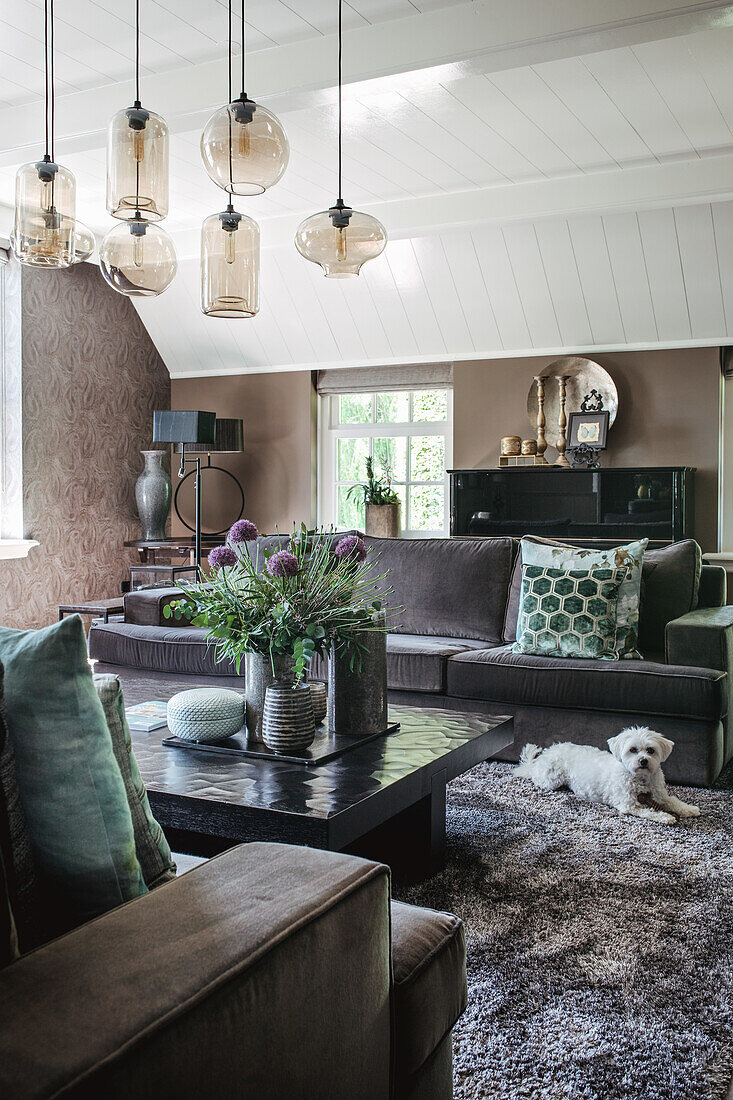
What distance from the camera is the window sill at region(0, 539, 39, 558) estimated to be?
18.8 ft

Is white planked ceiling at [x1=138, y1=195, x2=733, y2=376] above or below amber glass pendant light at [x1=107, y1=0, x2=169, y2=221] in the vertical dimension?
above

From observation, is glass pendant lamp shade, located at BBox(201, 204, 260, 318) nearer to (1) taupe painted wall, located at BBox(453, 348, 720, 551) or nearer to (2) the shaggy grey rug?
(2) the shaggy grey rug

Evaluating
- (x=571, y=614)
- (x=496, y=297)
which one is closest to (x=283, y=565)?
(x=571, y=614)

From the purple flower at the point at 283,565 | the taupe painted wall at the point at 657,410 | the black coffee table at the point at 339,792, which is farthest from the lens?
the taupe painted wall at the point at 657,410

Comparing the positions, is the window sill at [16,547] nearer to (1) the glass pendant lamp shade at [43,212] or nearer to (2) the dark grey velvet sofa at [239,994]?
(1) the glass pendant lamp shade at [43,212]

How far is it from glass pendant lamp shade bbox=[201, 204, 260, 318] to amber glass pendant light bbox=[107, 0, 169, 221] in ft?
0.74

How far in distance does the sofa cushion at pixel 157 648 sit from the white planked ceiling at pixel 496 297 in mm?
2950

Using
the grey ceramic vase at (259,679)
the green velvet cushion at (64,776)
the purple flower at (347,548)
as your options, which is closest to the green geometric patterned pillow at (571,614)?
the purple flower at (347,548)

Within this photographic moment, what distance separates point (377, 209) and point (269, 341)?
160 centimetres

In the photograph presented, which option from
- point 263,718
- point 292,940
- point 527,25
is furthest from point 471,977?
point 527,25

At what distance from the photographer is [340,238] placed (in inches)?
101

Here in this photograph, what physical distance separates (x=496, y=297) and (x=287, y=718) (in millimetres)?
4262

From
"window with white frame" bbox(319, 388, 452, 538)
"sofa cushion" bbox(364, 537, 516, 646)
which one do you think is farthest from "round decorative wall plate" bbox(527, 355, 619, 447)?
"sofa cushion" bbox(364, 537, 516, 646)

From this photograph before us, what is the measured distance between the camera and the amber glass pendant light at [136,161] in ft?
7.50
